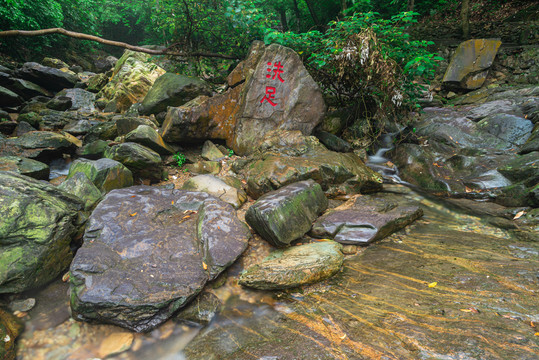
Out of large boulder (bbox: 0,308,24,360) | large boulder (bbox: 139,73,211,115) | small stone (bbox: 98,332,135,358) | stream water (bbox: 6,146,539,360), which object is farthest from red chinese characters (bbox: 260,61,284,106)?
large boulder (bbox: 0,308,24,360)

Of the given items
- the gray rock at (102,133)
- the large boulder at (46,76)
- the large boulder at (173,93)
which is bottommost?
the gray rock at (102,133)

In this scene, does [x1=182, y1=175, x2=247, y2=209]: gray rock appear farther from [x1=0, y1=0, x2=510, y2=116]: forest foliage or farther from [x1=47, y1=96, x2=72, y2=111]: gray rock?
[x1=47, y1=96, x2=72, y2=111]: gray rock

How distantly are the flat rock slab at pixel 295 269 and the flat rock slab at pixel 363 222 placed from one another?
1.47 ft

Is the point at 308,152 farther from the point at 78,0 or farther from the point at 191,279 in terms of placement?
the point at 78,0

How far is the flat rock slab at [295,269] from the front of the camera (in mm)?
2984

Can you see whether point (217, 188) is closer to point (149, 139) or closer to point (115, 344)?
point (149, 139)

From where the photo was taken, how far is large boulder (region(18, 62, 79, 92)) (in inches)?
393

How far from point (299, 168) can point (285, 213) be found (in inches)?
54.7

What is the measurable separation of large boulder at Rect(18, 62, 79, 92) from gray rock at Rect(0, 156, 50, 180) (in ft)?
25.7

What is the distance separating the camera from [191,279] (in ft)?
9.45

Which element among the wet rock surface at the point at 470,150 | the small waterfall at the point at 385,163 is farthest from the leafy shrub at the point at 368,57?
the wet rock surface at the point at 470,150

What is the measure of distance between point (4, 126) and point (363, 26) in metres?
8.42

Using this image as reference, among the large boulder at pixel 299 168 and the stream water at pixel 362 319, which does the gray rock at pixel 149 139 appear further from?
the stream water at pixel 362 319

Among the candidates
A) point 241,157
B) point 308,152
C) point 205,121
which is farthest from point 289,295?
point 205,121
